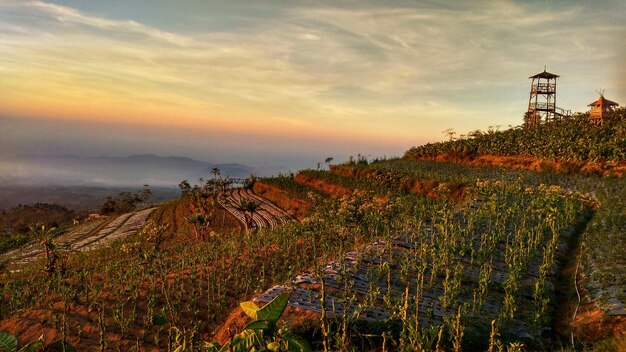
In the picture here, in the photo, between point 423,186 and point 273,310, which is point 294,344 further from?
point 423,186

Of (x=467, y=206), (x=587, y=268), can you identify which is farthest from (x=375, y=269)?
(x=467, y=206)

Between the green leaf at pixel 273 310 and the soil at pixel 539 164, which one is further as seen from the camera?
the soil at pixel 539 164

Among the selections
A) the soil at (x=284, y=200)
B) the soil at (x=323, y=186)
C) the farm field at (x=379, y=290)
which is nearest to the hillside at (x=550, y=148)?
the farm field at (x=379, y=290)

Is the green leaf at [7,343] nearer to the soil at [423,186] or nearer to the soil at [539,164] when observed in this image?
the soil at [423,186]

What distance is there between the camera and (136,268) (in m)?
18.1

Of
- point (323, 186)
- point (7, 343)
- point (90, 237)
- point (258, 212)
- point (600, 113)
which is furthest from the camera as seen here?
point (600, 113)

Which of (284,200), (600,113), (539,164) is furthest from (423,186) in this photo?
(600,113)

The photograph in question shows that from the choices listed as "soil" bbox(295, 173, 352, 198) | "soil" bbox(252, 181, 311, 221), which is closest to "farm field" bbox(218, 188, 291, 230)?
"soil" bbox(252, 181, 311, 221)

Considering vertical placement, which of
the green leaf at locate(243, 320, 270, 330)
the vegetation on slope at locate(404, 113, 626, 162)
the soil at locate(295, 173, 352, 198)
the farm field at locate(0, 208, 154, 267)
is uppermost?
the vegetation on slope at locate(404, 113, 626, 162)

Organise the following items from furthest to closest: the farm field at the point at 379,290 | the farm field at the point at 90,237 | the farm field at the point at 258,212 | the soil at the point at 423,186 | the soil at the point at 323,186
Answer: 1. the soil at the point at 323,186
2. the farm field at the point at 90,237
3. the farm field at the point at 258,212
4. the soil at the point at 423,186
5. the farm field at the point at 379,290

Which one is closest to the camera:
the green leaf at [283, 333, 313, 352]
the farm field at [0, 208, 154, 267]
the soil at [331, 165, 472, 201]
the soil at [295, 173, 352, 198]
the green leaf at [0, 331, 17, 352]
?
the green leaf at [283, 333, 313, 352]

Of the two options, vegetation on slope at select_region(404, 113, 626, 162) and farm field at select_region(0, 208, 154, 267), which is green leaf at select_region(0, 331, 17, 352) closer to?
farm field at select_region(0, 208, 154, 267)

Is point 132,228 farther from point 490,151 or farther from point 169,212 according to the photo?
point 490,151

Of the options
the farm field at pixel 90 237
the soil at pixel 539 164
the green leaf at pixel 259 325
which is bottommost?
the farm field at pixel 90 237
